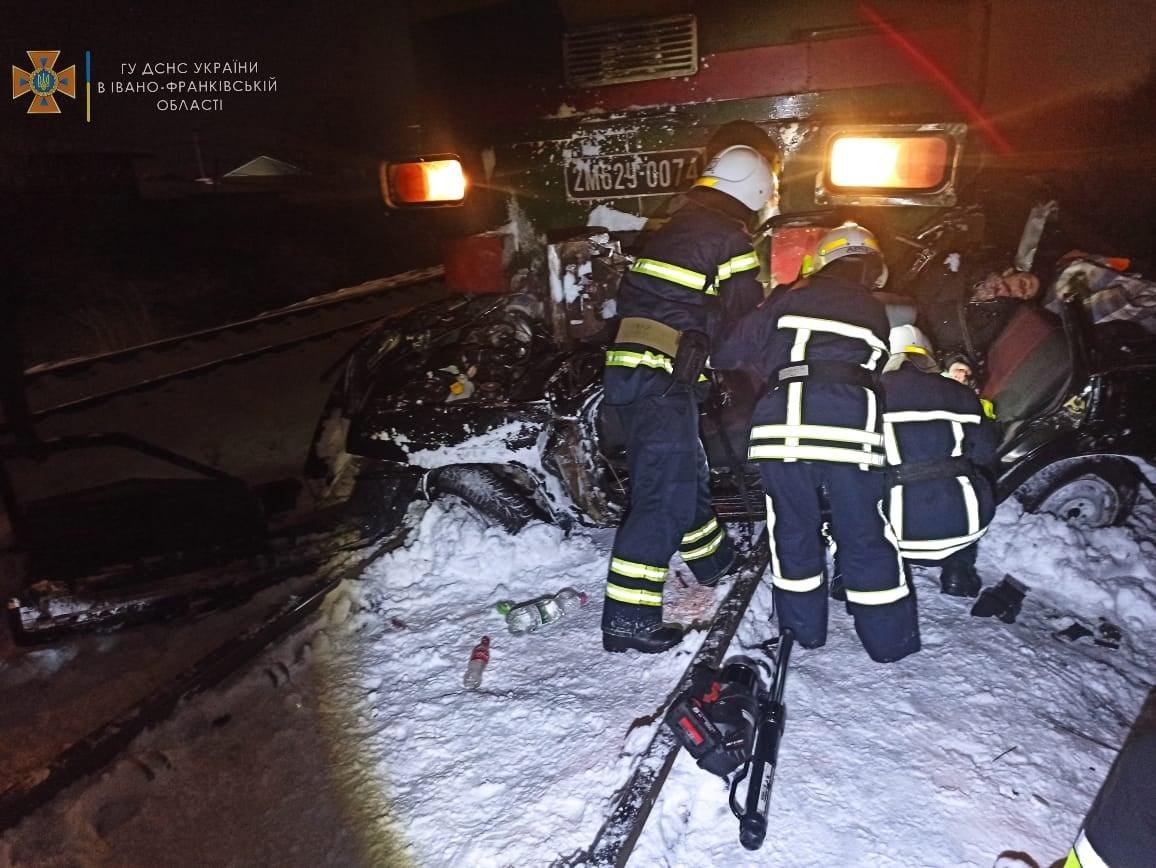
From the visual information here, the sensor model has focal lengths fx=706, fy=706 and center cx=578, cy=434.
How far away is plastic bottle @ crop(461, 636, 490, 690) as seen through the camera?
9.39 feet

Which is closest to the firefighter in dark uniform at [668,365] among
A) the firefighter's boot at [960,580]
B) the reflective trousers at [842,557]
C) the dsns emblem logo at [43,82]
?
the reflective trousers at [842,557]

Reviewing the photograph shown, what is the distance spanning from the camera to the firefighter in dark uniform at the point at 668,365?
2.98 metres

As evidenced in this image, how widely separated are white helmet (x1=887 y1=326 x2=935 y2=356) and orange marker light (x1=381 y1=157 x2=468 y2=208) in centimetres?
246

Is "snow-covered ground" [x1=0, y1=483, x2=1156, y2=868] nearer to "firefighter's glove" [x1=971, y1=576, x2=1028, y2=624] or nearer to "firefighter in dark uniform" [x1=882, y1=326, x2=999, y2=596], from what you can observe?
"firefighter's glove" [x1=971, y1=576, x2=1028, y2=624]

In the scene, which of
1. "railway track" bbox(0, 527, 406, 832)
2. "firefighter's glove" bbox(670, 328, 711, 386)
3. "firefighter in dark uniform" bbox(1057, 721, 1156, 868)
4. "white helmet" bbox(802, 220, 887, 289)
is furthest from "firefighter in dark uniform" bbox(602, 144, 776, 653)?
"firefighter in dark uniform" bbox(1057, 721, 1156, 868)

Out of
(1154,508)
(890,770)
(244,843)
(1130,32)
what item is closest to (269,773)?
(244,843)

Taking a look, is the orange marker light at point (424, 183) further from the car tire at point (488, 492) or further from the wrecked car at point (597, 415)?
the car tire at point (488, 492)

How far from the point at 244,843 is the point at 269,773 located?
27 cm

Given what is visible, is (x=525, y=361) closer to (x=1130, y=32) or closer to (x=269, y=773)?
(x=269, y=773)

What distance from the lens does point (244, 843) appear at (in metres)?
2.24

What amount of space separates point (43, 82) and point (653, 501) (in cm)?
1318

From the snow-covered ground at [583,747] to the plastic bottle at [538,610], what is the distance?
0.16 feet

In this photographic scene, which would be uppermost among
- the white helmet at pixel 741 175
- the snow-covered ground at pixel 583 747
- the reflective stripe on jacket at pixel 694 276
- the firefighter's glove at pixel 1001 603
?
the white helmet at pixel 741 175

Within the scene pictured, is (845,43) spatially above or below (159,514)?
above
